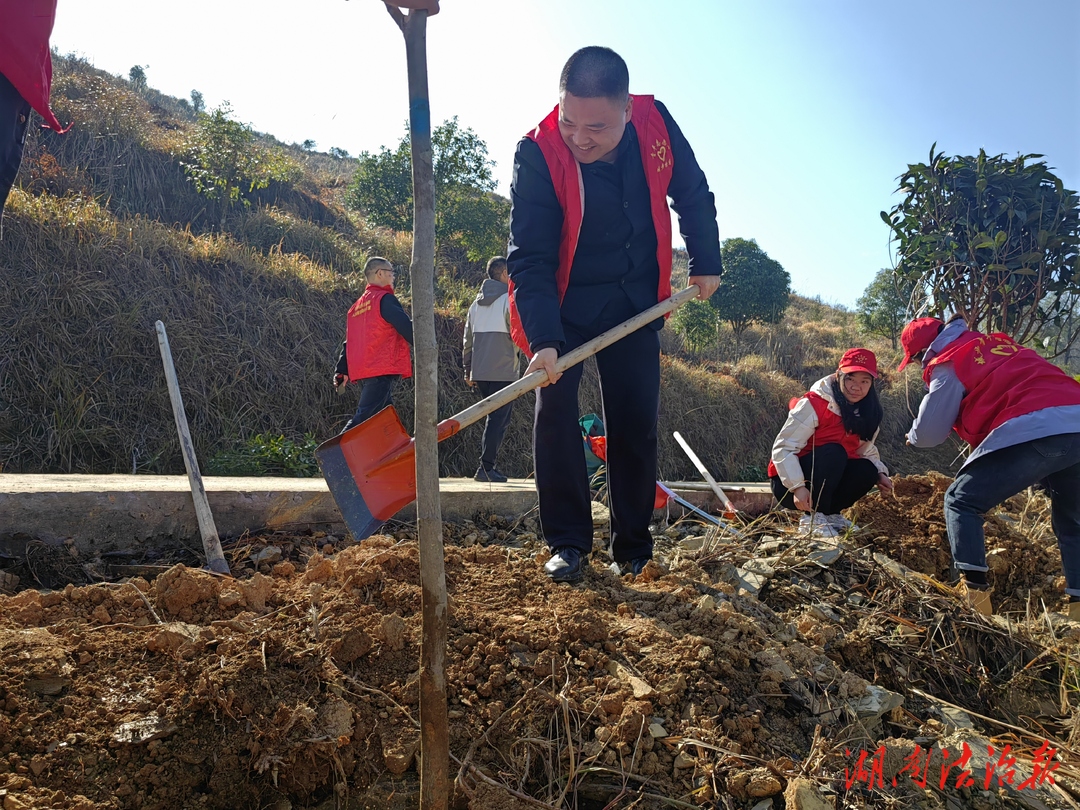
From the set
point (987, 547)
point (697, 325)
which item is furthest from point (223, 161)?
point (987, 547)

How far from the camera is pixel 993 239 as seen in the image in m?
5.08

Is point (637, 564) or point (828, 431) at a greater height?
point (828, 431)

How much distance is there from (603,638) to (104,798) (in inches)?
46.0

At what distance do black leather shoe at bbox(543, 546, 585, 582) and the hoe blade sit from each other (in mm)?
570

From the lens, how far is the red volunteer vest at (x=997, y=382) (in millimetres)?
3070

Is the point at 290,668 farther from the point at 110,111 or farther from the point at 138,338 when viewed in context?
the point at 110,111

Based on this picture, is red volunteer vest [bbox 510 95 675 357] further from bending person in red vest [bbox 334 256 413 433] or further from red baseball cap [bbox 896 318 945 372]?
bending person in red vest [bbox 334 256 413 433]

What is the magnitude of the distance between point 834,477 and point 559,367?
99.2 inches

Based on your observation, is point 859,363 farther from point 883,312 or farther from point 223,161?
point 883,312

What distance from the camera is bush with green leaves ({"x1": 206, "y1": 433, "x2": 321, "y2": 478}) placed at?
5965mm

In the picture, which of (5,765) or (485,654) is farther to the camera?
(485,654)

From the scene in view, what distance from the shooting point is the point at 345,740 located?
1.59 m

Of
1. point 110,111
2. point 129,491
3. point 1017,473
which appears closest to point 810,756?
point 1017,473

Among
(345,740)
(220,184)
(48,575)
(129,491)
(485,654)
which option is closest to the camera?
(345,740)
